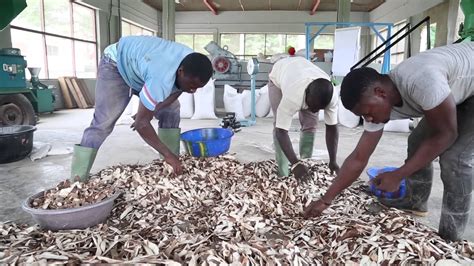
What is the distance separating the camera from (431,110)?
54.1 inches

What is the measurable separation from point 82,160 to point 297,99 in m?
1.60

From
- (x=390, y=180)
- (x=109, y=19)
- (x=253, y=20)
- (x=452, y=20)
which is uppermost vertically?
(x=253, y=20)

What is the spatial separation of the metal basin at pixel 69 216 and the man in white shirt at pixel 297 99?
1.22m

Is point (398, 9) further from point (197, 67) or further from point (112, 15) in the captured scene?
point (197, 67)

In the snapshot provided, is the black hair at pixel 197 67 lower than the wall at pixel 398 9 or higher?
lower

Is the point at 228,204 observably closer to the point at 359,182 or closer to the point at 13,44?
the point at 359,182

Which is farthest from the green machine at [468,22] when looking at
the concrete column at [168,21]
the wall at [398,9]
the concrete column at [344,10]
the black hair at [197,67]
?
the wall at [398,9]

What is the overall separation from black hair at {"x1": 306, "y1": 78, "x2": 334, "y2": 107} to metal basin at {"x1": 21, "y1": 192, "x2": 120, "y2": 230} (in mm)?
1394

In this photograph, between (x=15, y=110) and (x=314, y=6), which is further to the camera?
(x=314, y=6)

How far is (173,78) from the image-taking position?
2039mm

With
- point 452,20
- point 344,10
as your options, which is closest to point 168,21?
point 344,10

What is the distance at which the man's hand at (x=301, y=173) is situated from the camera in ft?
7.66

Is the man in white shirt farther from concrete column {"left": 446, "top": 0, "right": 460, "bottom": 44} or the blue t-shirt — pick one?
concrete column {"left": 446, "top": 0, "right": 460, "bottom": 44}

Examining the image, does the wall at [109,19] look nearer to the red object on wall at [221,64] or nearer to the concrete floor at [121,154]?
the concrete floor at [121,154]
